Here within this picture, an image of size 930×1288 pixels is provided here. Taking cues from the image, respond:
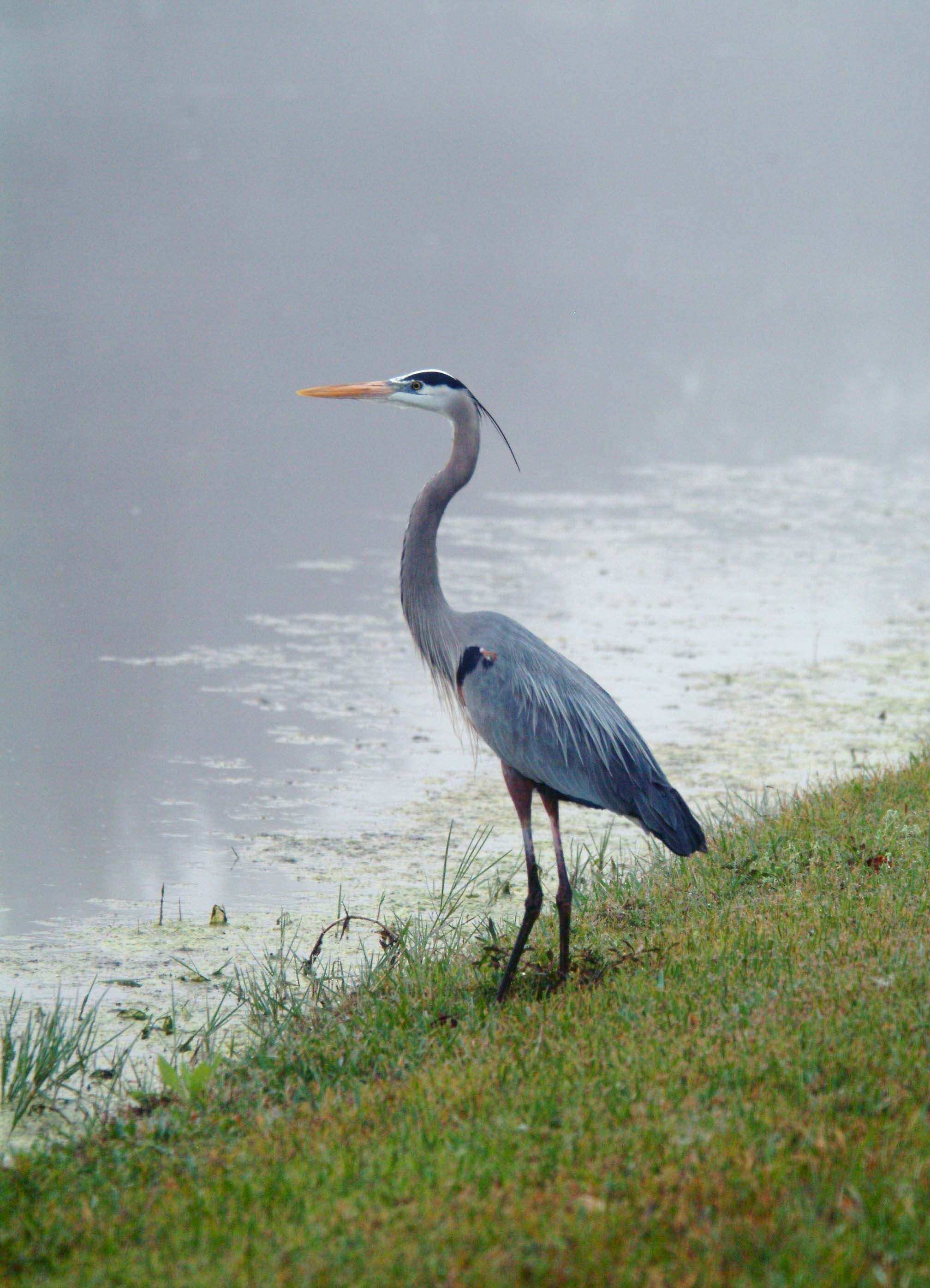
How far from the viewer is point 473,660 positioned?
16.0 ft

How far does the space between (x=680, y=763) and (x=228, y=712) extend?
7.88ft

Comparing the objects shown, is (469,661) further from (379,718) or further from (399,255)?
(399,255)

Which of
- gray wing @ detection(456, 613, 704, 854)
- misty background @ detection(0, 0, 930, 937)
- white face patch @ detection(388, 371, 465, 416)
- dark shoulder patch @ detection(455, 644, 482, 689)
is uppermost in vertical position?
misty background @ detection(0, 0, 930, 937)

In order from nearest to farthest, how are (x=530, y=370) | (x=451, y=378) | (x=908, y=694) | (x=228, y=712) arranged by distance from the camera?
(x=451, y=378) < (x=228, y=712) < (x=908, y=694) < (x=530, y=370)

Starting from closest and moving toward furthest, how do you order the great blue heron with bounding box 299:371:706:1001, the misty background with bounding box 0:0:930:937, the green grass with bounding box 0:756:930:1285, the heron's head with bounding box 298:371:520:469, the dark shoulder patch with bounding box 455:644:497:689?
the green grass with bounding box 0:756:930:1285 < the great blue heron with bounding box 299:371:706:1001 < the dark shoulder patch with bounding box 455:644:497:689 < the heron's head with bounding box 298:371:520:469 < the misty background with bounding box 0:0:930:937

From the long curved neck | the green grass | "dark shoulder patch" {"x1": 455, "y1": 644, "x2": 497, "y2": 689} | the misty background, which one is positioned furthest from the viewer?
the misty background

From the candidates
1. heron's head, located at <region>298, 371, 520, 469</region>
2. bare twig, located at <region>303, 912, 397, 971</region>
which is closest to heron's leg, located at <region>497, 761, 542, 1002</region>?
bare twig, located at <region>303, 912, 397, 971</region>

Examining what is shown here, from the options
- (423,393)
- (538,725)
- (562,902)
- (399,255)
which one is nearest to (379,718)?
(423,393)

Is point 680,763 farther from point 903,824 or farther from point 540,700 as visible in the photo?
point 540,700

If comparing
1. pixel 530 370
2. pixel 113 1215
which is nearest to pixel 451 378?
pixel 113 1215

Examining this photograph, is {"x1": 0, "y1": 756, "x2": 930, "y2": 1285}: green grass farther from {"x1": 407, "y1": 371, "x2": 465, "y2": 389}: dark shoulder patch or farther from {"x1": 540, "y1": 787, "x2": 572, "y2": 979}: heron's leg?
{"x1": 407, "y1": 371, "x2": 465, "y2": 389}: dark shoulder patch

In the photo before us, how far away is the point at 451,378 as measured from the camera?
17.4 ft

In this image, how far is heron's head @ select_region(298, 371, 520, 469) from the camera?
206 inches

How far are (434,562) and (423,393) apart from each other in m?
0.61
